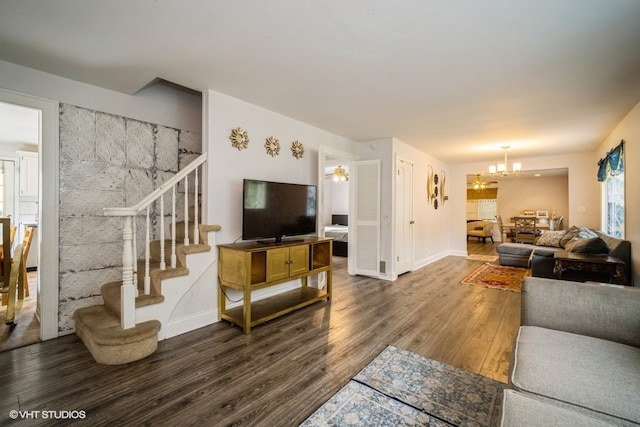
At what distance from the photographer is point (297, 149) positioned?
12.7 ft

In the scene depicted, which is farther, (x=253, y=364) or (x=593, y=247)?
(x=593, y=247)

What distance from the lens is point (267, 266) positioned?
2887 mm

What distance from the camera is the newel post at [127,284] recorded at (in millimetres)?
2270

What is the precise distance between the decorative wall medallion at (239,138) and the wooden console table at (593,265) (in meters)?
4.21

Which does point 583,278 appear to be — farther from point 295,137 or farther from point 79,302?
point 79,302

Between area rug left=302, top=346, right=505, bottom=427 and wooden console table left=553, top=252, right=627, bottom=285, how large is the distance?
2.56m

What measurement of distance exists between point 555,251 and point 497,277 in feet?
3.31

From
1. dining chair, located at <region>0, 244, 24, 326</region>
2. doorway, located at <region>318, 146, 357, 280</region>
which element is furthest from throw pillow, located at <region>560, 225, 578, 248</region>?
dining chair, located at <region>0, 244, 24, 326</region>

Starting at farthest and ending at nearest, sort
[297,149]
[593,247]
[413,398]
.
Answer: [297,149] < [593,247] < [413,398]

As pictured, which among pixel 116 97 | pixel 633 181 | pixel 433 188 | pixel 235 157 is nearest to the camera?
pixel 116 97

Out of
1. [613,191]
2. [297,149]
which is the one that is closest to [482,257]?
[613,191]

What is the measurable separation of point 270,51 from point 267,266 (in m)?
1.94

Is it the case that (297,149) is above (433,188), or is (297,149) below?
above

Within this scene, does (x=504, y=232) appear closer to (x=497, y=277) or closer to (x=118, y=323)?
(x=497, y=277)
